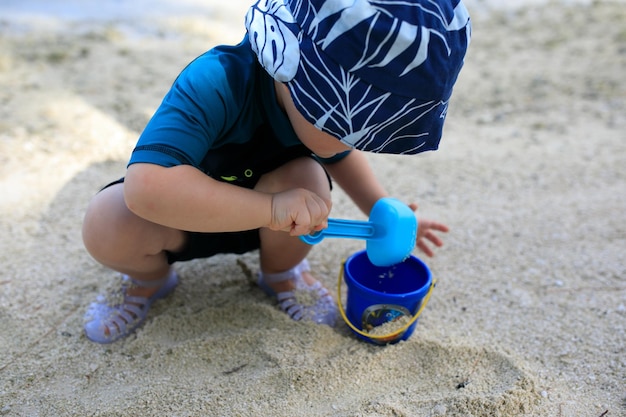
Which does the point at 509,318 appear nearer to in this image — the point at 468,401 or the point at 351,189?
the point at 468,401

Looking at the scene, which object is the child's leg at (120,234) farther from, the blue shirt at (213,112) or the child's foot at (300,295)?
the child's foot at (300,295)

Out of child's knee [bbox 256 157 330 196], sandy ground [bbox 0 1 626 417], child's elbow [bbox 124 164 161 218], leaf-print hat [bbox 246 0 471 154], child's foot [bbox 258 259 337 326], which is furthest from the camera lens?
child's foot [bbox 258 259 337 326]

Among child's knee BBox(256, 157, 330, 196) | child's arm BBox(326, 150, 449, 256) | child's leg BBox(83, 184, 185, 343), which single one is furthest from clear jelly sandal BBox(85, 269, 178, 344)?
child's arm BBox(326, 150, 449, 256)

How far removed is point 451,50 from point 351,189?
565mm

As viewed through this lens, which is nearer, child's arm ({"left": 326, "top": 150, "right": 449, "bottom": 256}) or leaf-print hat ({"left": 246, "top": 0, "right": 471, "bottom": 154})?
leaf-print hat ({"left": 246, "top": 0, "right": 471, "bottom": 154})

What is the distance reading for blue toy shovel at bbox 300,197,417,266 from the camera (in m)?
1.22

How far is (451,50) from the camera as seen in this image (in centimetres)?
93

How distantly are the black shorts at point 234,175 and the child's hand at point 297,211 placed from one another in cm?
15

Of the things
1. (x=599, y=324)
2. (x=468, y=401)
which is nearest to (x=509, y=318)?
(x=599, y=324)

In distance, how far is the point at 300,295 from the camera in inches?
56.2

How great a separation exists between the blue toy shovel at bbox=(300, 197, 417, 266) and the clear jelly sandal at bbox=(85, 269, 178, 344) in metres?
0.42

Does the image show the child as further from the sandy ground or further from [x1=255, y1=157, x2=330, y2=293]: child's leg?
the sandy ground

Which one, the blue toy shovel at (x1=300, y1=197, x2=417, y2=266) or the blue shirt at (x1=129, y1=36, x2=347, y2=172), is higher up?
the blue shirt at (x1=129, y1=36, x2=347, y2=172)

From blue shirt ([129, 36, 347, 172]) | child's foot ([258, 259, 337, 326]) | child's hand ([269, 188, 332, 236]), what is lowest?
child's foot ([258, 259, 337, 326])
